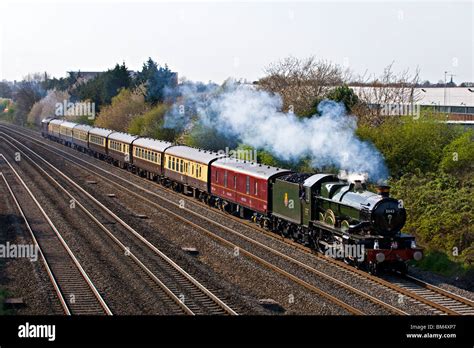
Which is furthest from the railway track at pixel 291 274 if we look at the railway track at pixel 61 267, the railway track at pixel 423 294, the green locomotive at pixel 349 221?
the railway track at pixel 61 267

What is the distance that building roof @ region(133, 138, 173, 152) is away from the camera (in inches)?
1776

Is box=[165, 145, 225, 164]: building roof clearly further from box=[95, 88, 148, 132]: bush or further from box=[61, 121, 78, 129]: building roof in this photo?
box=[61, 121, 78, 129]: building roof

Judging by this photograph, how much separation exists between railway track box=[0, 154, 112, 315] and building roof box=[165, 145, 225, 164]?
28.6 feet

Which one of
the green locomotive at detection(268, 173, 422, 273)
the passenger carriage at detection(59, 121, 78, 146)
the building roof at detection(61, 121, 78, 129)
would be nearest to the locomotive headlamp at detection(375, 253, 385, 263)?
the green locomotive at detection(268, 173, 422, 273)

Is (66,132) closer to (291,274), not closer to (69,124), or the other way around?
(69,124)

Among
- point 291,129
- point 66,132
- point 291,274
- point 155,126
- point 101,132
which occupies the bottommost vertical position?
point 291,274

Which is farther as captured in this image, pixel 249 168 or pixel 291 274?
pixel 249 168

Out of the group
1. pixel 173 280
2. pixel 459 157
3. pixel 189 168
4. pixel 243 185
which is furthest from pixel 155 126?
pixel 173 280

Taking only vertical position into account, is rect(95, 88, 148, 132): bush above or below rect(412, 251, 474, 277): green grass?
above

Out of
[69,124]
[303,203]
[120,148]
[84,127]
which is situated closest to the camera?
[303,203]

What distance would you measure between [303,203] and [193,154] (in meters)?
16.0

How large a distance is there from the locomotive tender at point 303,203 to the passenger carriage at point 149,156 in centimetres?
19

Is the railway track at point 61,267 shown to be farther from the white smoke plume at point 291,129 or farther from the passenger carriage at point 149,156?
the white smoke plume at point 291,129

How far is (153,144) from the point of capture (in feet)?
156
